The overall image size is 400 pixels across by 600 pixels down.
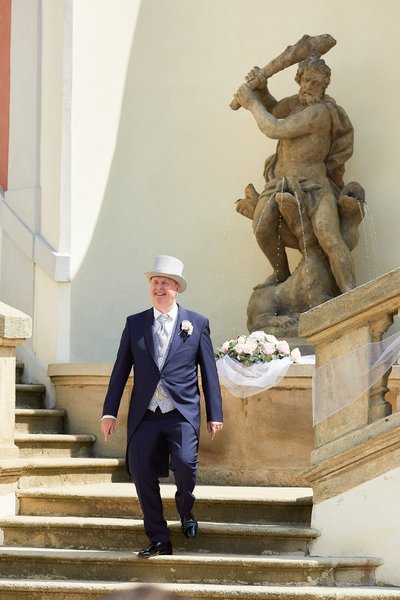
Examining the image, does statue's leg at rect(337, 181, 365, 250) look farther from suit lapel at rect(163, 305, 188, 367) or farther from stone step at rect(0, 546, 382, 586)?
stone step at rect(0, 546, 382, 586)

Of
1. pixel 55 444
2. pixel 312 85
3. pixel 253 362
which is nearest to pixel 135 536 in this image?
pixel 55 444

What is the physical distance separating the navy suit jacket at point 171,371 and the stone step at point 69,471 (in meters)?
0.92

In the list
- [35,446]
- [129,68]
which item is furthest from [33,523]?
[129,68]

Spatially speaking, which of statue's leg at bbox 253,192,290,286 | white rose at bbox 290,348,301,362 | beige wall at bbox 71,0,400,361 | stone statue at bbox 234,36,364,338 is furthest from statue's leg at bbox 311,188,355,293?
white rose at bbox 290,348,301,362

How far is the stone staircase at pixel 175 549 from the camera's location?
17.4ft

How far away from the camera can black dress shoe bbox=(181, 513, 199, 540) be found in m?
5.49

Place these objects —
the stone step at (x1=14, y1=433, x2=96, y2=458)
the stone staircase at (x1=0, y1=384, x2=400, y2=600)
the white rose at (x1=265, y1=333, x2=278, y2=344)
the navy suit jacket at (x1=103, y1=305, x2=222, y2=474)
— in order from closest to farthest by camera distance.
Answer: the stone staircase at (x1=0, y1=384, x2=400, y2=600), the navy suit jacket at (x1=103, y1=305, x2=222, y2=474), the stone step at (x1=14, y1=433, x2=96, y2=458), the white rose at (x1=265, y1=333, x2=278, y2=344)

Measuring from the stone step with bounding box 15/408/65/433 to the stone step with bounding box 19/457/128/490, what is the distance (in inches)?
16.3

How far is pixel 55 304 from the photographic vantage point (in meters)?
8.06

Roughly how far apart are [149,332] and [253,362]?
148cm

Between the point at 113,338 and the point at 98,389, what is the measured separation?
0.96 m

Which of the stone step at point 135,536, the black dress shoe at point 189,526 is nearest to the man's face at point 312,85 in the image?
the stone step at point 135,536

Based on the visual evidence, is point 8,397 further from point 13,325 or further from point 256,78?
point 256,78

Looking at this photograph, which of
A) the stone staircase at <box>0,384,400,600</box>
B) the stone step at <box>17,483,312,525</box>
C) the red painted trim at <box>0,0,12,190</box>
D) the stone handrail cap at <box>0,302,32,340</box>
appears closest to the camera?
the stone staircase at <box>0,384,400,600</box>
